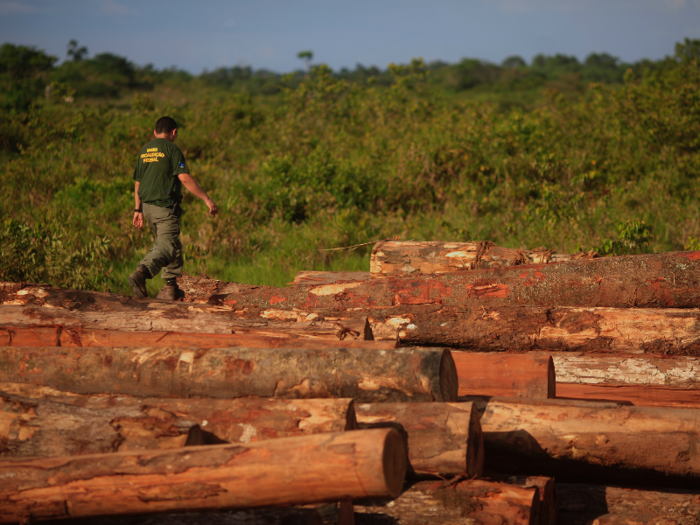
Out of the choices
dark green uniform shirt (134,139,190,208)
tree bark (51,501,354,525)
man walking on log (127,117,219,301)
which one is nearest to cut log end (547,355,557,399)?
tree bark (51,501,354,525)

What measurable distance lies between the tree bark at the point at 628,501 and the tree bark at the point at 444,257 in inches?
95.6

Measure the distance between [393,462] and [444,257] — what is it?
131 inches

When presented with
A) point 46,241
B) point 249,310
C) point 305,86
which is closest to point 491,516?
point 249,310

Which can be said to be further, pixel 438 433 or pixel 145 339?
pixel 145 339

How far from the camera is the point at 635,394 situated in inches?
159

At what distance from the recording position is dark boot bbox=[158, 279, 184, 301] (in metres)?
5.81

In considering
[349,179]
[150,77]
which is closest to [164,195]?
[349,179]

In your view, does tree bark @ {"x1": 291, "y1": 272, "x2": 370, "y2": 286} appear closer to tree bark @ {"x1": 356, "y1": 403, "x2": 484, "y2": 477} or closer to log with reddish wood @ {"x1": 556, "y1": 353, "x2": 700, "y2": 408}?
log with reddish wood @ {"x1": 556, "y1": 353, "x2": 700, "y2": 408}

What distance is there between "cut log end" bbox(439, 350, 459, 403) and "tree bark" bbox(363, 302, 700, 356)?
1210mm

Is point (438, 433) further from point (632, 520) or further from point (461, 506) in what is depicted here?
point (632, 520)

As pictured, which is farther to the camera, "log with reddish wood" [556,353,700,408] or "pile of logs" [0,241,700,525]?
"log with reddish wood" [556,353,700,408]

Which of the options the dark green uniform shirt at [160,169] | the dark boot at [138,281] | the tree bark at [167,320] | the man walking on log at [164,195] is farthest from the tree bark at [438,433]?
the dark green uniform shirt at [160,169]

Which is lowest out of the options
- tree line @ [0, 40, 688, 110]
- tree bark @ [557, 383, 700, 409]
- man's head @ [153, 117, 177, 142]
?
tree bark @ [557, 383, 700, 409]

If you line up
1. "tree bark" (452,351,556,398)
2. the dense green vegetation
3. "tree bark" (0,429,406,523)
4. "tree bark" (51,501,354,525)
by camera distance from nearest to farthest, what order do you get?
"tree bark" (0,429,406,523), "tree bark" (51,501,354,525), "tree bark" (452,351,556,398), the dense green vegetation
